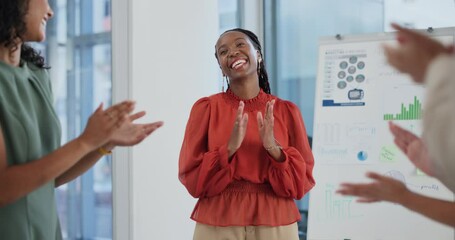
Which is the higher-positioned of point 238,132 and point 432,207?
point 238,132

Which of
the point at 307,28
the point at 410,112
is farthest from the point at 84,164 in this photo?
the point at 307,28

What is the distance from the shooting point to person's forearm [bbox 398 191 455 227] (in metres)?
1.17

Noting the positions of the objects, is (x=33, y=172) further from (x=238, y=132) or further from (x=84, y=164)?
(x=238, y=132)

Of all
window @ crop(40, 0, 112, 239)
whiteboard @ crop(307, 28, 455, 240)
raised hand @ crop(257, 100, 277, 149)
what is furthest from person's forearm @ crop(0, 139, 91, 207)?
whiteboard @ crop(307, 28, 455, 240)

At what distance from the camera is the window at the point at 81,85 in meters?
2.97

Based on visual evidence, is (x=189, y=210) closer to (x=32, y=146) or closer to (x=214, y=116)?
(x=214, y=116)

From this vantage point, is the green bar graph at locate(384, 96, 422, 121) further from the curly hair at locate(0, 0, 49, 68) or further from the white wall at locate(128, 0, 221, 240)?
the curly hair at locate(0, 0, 49, 68)

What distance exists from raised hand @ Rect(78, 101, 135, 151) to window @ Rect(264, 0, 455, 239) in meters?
2.76

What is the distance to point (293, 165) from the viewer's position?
211cm

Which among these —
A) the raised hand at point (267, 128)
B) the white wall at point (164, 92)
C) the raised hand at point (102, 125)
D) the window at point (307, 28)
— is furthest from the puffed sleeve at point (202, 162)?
the window at point (307, 28)

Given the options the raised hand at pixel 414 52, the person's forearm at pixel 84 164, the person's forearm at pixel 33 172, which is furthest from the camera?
the person's forearm at pixel 84 164

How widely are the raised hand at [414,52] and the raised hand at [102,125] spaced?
2.29 feet

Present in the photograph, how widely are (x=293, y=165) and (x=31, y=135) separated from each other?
1.03m

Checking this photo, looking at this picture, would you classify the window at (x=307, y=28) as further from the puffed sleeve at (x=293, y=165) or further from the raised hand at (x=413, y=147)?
the raised hand at (x=413, y=147)
